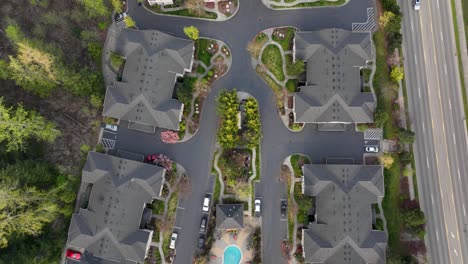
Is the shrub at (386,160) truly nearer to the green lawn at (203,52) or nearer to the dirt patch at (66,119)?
the green lawn at (203,52)

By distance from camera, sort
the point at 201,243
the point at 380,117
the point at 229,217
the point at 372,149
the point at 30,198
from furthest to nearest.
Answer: the point at 372,149 < the point at 201,243 < the point at 380,117 < the point at 229,217 < the point at 30,198

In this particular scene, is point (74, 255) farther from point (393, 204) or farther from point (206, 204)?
point (393, 204)

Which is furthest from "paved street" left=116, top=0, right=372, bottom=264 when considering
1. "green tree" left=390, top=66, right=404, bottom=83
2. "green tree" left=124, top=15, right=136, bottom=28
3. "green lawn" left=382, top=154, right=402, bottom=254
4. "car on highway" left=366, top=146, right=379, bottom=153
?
"green tree" left=390, top=66, right=404, bottom=83

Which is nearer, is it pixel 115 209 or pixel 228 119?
pixel 115 209

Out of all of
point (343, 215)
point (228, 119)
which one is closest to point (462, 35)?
point (343, 215)

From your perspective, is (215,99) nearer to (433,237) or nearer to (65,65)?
(65,65)

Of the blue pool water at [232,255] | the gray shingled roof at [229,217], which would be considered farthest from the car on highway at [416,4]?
the blue pool water at [232,255]
